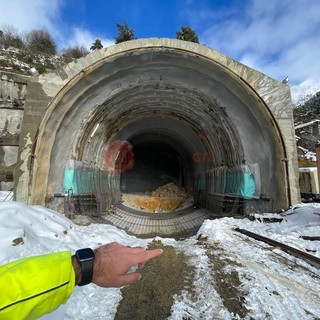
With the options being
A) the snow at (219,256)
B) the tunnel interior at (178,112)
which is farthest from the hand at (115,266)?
the tunnel interior at (178,112)

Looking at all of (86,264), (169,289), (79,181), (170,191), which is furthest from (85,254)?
(170,191)

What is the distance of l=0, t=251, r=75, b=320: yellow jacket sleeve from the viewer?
1.14 metres

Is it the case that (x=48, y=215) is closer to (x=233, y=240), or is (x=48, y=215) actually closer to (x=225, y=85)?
(x=233, y=240)

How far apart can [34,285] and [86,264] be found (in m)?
0.26

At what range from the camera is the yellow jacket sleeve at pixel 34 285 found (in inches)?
44.8

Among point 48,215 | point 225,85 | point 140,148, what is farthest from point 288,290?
point 140,148

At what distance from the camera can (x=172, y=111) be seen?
1295 centimetres

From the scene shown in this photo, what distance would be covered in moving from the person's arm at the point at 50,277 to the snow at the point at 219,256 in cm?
174

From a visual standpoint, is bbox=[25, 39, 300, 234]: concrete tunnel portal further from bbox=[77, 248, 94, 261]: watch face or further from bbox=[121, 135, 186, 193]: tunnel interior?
bbox=[121, 135, 186, 193]: tunnel interior

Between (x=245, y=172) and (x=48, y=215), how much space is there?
6.96 metres

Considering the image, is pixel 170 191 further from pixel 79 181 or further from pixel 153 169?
pixel 79 181

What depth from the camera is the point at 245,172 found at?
9844mm

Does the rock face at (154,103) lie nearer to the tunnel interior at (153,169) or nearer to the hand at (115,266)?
the hand at (115,266)

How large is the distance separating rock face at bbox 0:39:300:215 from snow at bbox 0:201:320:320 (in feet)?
7.57
